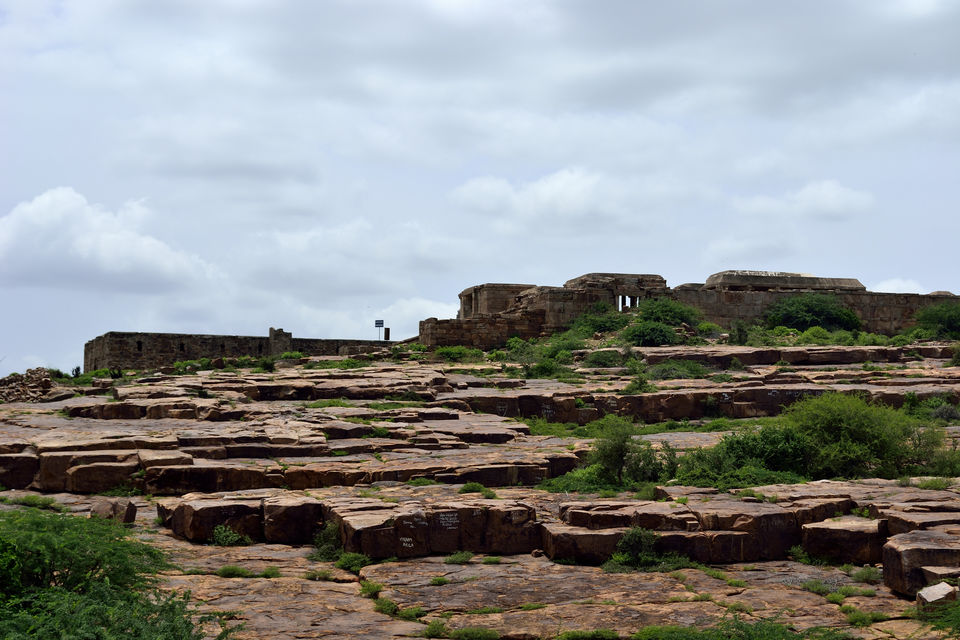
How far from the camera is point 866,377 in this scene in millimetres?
24500

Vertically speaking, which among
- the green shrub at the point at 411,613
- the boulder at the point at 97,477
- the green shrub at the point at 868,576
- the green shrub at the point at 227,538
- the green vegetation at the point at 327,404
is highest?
the green vegetation at the point at 327,404

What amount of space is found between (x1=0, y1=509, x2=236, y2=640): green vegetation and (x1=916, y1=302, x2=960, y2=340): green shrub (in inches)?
1279

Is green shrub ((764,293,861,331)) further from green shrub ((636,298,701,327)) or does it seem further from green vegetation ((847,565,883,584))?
green vegetation ((847,565,883,584))

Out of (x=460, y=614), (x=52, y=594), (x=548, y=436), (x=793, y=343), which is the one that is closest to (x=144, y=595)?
(x=52, y=594)

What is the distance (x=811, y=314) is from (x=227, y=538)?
28.9 metres

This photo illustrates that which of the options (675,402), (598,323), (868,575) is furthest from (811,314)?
(868,575)

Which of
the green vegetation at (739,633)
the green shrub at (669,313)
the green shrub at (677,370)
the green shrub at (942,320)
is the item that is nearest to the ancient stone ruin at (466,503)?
the green vegetation at (739,633)

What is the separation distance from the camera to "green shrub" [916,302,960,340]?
116 feet

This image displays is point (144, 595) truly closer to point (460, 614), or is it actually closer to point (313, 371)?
point (460, 614)

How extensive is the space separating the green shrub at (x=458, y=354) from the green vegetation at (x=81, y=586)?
20.9m

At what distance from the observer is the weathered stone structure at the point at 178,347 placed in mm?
36312

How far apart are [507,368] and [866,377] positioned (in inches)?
387

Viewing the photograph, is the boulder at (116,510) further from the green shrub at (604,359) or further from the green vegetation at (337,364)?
the green shrub at (604,359)

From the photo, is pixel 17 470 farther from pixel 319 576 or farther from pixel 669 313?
pixel 669 313
